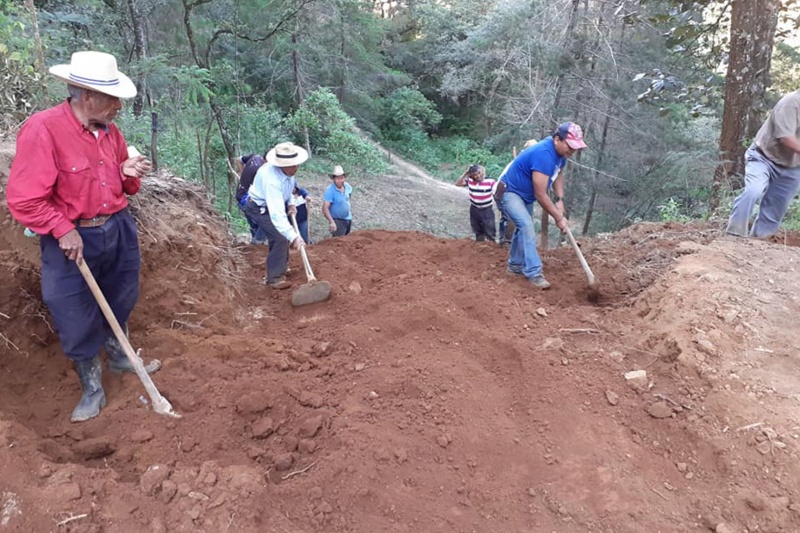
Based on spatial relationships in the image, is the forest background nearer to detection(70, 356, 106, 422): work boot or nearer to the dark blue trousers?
the dark blue trousers

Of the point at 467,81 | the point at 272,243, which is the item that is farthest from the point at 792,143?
the point at 467,81

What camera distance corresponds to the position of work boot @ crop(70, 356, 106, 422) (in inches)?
119

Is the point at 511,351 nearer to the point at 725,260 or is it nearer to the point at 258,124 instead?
the point at 725,260

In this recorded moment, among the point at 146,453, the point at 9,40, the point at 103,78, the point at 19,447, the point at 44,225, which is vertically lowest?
the point at 146,453

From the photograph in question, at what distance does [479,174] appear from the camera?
25.6 ft

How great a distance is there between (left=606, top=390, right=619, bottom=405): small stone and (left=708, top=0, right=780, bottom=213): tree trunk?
461cm

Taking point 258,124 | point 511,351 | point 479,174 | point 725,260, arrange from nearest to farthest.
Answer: point 511,351 → point 725,260 → point 479,174 → point 258,124

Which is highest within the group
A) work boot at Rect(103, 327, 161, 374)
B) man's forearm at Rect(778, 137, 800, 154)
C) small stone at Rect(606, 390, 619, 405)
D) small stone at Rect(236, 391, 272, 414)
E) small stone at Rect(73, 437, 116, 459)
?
man's forearm at Rect(778, 137, 800, 154)

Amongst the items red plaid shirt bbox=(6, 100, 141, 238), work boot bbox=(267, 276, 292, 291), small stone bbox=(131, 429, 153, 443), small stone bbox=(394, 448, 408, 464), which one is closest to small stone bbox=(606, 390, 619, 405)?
small stone bbox=(394, 448, 408, 464)

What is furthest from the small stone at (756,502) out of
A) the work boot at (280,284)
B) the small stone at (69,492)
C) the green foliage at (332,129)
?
the green foliage at (332,129)

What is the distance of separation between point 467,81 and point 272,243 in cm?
2088

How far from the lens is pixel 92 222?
117 inches

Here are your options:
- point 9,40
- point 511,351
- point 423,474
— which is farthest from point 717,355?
point 9,40

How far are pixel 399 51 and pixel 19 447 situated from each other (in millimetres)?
27462
